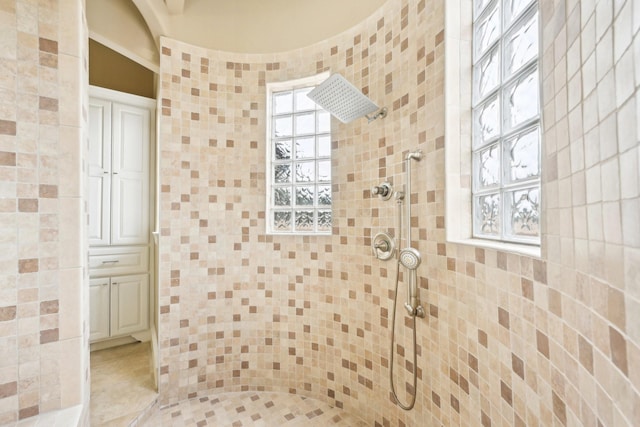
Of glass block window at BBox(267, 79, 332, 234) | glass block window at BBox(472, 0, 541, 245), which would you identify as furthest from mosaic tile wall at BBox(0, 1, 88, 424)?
glass block window at BBox(472, 0, 541, 245)

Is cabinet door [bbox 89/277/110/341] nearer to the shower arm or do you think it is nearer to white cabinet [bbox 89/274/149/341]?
white cabinet [bbox 89/274/149/341]

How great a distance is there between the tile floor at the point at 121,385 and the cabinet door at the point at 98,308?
0.18 metres

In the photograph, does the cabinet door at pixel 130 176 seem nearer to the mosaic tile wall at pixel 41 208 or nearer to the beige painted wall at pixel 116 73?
the beige painted wall at pixel 116 73

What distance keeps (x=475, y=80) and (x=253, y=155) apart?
4.58 ft

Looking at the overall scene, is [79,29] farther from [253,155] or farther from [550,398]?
[550,398]

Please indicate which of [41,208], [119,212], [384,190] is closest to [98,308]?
[119,212]

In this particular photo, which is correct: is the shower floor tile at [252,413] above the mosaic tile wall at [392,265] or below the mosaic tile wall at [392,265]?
below

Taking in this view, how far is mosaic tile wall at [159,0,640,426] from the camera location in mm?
399

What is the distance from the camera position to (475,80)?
1115 millimetres

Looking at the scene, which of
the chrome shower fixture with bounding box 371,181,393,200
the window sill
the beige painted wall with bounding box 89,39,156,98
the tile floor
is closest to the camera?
the window sill

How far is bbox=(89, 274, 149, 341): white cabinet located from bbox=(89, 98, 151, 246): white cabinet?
35 cm

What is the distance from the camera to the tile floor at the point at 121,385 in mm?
1623

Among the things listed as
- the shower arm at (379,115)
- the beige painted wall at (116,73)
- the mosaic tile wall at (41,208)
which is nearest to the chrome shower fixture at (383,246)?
the shower arm at (379,115)

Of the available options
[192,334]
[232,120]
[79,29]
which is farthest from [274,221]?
[79,29]
